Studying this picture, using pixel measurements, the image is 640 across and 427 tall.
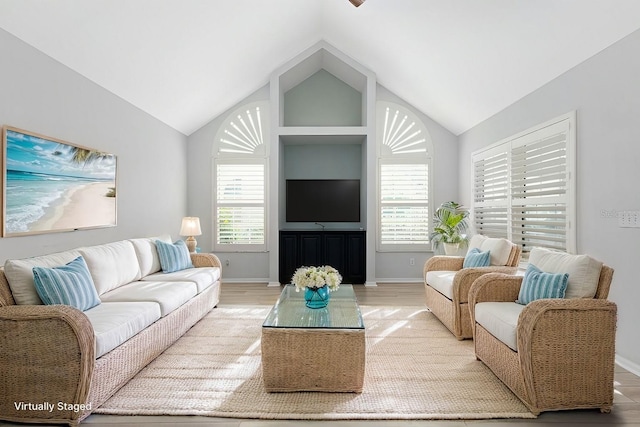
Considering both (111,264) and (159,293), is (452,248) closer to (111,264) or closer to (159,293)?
(159,293)

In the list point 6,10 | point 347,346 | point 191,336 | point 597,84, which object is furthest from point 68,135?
point 597,84

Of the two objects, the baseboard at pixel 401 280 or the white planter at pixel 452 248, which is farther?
the baseboard at pixel 401 280

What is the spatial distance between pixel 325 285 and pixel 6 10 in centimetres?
→ 293

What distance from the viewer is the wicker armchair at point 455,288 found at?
374 centimetres

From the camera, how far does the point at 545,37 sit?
11.4 ft

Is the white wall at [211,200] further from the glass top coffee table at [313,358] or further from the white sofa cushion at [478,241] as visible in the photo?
the glass top coffee table at [313,358]

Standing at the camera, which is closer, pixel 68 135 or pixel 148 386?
pixel 148 386

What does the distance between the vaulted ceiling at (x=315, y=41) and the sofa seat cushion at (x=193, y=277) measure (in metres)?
2.03

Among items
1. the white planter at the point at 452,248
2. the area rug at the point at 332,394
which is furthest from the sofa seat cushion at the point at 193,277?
the white planter at the point at 452,248

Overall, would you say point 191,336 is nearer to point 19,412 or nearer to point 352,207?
point 19,412

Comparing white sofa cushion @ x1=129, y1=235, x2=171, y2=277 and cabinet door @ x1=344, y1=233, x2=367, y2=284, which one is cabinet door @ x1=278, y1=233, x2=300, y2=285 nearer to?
cabinet door @ x1=344, y1=233, x2=367, y2=284

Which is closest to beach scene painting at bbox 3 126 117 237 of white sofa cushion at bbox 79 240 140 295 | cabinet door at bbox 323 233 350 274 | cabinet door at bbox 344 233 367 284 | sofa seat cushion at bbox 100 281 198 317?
white sofa cushion at bbox 79 240 140 295

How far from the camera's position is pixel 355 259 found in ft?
21.8

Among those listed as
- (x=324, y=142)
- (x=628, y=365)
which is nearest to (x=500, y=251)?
(x=628, y=365)
